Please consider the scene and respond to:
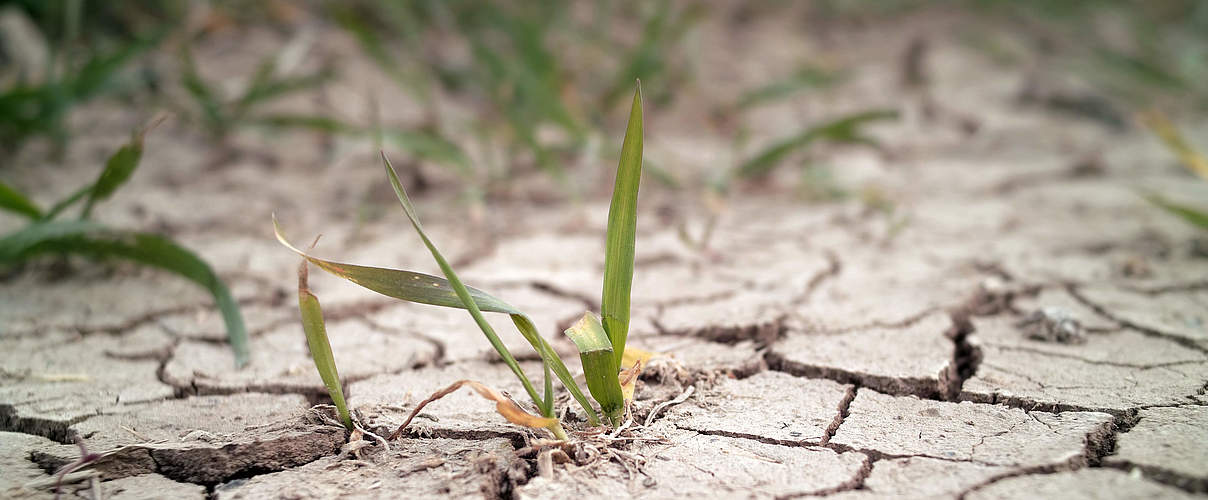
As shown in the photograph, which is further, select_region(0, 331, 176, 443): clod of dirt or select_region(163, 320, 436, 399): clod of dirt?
select_region(163, 320, 436, 399): clod of dirt

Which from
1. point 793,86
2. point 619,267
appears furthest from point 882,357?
point 793,86

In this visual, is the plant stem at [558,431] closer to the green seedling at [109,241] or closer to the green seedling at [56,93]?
the green seedling at [109,241]

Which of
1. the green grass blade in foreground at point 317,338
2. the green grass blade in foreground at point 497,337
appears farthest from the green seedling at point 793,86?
the green grass blade in foreground at point 317,338

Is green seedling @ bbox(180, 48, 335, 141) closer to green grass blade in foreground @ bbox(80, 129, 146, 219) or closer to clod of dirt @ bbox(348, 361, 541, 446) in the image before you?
green grass blade in foreground @ bbox(80, 129, 146, 219)

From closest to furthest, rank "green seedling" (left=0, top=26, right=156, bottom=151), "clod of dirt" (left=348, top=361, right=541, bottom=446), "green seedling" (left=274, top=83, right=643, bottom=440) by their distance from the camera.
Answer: "green seedling" (left=274, top=83, right=643, bottom=440) → "clod of dirt" (left=348, top=361, right=541, bottom=446) → "green seedling" (left=0, top=26, right=156, bottom=151)

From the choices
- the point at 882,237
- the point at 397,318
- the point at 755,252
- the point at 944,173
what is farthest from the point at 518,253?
the point at 944,173

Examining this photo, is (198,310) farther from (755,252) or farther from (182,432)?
(755,252)

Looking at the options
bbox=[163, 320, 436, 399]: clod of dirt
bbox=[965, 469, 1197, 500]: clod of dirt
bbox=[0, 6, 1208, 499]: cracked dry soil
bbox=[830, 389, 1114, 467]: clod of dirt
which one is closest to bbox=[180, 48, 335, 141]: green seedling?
bbox=[0, 6, 1208, 499]: cracked dry soil
